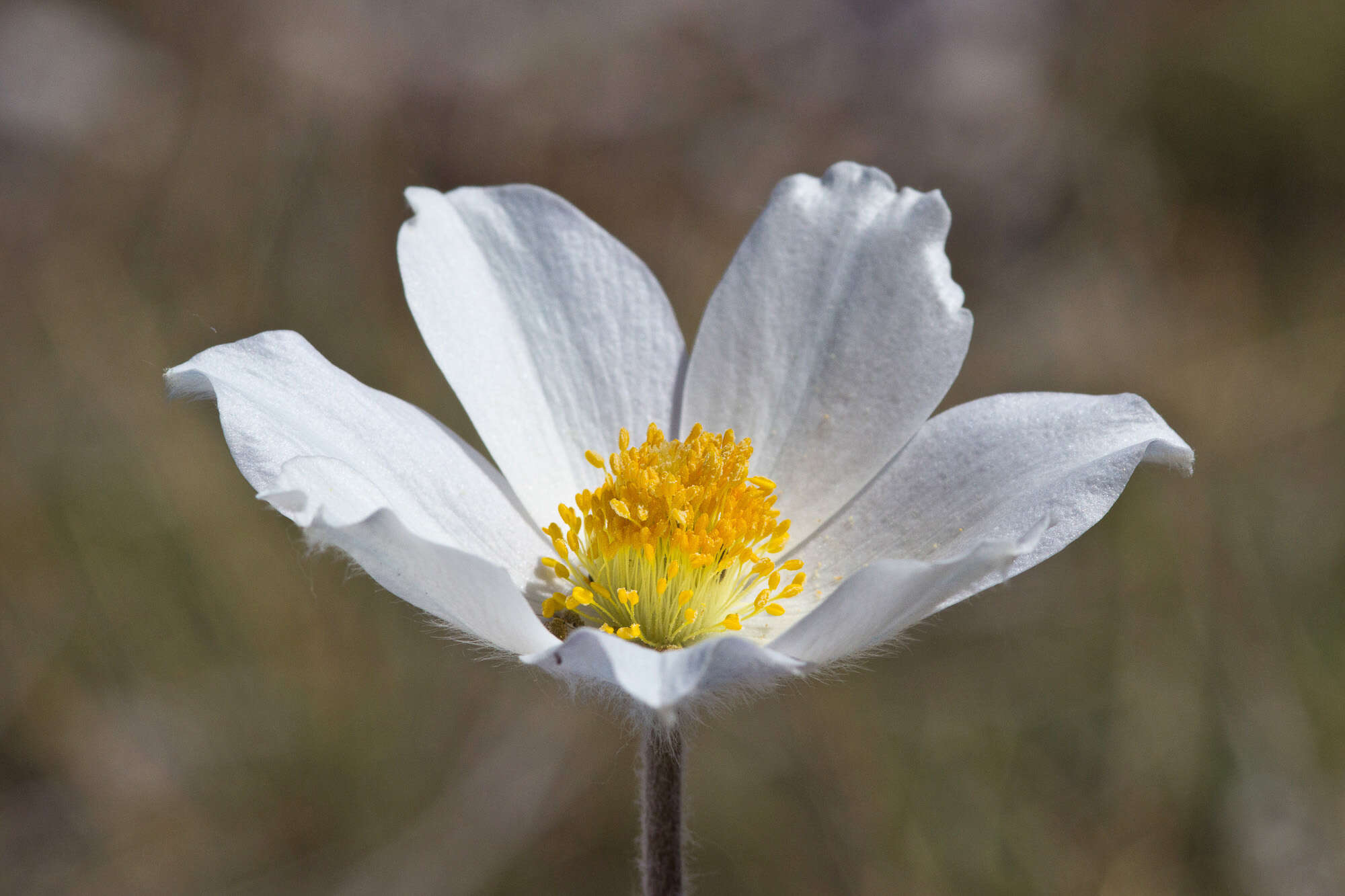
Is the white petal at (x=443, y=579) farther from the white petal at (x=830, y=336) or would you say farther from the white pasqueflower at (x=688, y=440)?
the white petal at (x=830, y=336)

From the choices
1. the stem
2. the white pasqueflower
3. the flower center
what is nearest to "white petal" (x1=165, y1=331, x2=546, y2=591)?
the white pasqueflower

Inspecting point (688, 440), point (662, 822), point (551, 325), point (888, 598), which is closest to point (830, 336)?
point (688, 440)

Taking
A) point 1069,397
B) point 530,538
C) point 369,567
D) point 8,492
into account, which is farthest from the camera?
point 8,492

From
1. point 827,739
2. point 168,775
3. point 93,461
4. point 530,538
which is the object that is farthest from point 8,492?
point 827,739

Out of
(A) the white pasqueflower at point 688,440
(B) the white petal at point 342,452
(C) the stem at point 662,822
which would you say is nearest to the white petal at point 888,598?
(A) the white pasqueflower at point 688,440

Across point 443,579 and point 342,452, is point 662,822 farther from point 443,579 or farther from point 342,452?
point 342,452

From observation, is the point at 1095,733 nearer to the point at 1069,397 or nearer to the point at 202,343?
the point at 1069,397
